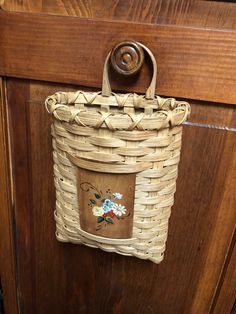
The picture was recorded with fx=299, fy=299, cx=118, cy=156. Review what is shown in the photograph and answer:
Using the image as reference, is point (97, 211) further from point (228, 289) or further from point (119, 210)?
point (228, 289)

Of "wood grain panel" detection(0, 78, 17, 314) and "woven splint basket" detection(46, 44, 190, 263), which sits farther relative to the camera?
"wood grain panel" detection(0, 78, 17, 314)

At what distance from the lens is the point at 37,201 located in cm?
71

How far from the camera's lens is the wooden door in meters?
0.51

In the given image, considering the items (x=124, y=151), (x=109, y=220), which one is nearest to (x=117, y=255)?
(x=109, y=220)

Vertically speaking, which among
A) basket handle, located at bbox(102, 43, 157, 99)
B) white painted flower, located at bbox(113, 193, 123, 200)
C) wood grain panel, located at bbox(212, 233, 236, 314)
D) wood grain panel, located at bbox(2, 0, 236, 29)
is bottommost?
wood grain panel, located at bbox(212, 233, 236, 314)

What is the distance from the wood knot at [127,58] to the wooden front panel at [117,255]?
0.41 feet

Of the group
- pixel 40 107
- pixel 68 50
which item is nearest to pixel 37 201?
pixel 40 107

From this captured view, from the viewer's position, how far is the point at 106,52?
20.9 inches

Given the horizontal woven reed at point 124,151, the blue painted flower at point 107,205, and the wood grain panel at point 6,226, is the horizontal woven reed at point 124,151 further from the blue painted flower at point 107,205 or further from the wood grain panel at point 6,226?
the wood grain panel at point 6,226

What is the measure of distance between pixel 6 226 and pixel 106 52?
479mm

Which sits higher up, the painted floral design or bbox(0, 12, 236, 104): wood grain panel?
bbox(0, 12, 236, 104): wood grain panel

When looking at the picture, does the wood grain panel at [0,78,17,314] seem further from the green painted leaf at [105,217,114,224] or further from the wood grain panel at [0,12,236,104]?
the green painted leaf at [105,217,114,224]

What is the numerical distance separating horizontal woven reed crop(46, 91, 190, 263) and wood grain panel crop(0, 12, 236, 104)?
0.04m

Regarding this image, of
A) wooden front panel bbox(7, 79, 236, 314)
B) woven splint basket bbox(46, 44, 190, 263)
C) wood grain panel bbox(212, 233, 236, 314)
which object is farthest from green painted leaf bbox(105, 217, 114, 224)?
wood grain panel bbox(212, 233, 236, 314)
